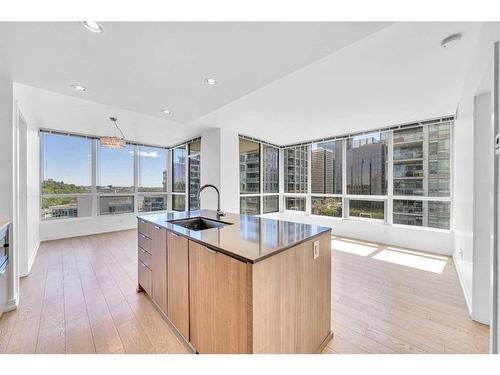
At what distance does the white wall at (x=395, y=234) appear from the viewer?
12.3 feet

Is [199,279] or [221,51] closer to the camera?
[199,279]

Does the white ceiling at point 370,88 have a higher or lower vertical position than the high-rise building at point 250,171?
higher

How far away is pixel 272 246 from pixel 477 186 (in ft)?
6.93

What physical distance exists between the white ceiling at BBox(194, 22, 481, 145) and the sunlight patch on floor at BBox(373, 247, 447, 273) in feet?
7.99

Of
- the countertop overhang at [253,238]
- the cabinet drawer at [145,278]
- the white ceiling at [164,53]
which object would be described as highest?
the white ceiling at [164,53]

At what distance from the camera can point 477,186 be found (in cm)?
195

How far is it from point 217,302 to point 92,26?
1954mm

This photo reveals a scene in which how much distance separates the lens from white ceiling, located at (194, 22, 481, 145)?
175 cm

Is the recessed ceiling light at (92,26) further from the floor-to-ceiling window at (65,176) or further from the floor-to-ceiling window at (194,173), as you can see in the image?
the floor-to-ceiling window at (65,176)

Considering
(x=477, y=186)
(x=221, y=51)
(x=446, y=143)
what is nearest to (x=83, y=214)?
(x=221, y=51)

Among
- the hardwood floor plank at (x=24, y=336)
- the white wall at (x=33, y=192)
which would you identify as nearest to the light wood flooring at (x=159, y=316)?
the hardwood floor plank at (x=24, y=336)

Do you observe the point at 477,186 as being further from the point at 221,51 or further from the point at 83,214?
the point at 83,214

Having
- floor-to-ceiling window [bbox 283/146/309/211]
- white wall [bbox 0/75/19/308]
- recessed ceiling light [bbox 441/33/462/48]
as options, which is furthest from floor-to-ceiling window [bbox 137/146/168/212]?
recessed ceiling light [bbox 441/33/462/48]

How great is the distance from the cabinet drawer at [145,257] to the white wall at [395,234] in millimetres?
4318
